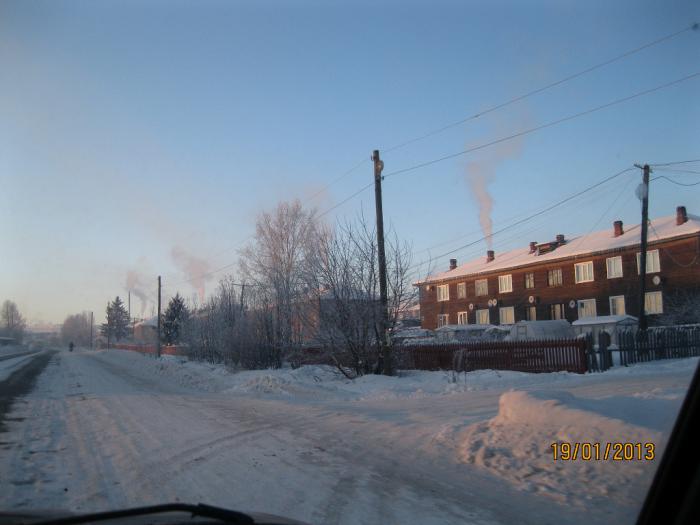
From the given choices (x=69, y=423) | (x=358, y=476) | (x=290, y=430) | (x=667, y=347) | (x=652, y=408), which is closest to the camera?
(x=358, y=476)

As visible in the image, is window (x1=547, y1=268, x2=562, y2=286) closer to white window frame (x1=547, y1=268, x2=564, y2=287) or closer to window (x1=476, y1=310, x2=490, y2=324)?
white window frame (x1=547, y1=268, x2=564, y2=287)

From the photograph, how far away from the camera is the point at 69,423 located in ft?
38.7

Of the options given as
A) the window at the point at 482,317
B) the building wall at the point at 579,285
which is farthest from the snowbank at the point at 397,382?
the window at the point at 482,317

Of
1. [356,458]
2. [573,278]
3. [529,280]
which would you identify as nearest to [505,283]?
[529,280]

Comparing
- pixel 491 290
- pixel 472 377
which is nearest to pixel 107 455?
pixel 472 377

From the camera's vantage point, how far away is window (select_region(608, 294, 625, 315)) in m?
41.5

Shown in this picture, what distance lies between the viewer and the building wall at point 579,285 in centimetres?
3725

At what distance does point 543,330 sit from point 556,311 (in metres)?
13.2

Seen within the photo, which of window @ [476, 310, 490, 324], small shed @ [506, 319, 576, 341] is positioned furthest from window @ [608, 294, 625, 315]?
window @ [476, 310, 490, 324]

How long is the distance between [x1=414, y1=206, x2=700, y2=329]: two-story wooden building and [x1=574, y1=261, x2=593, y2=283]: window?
5cm

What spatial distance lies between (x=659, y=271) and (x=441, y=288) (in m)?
23.2

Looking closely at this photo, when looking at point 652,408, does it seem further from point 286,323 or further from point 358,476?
point 286,323

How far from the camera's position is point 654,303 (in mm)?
39344

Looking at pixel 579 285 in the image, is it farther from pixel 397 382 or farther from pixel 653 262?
pixel 397 382
